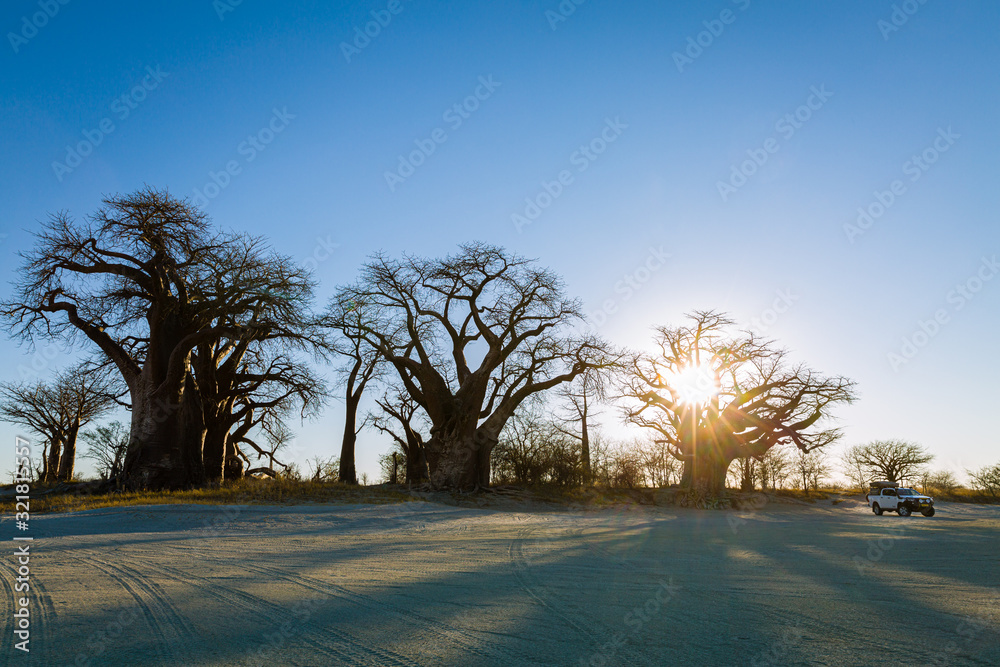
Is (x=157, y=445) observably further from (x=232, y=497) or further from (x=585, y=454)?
(x=585, y=454)

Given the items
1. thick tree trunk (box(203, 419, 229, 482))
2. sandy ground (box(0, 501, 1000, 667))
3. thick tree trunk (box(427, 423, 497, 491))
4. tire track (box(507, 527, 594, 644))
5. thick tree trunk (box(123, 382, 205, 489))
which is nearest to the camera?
sandy ground (box(0, 501, 1000, 667))

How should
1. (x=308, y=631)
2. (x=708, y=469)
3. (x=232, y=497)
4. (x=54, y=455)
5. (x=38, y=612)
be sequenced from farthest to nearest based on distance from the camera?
1. (x=54, y=455)
2. (x=708, y=469)
3. (x=232, y=497)
4. (x=38, y=612)
5. (x=308, y=631)

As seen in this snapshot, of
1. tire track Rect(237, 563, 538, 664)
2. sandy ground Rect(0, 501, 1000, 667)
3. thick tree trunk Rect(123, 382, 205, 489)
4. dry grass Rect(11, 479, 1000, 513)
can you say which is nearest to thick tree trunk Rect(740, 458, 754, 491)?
dry grass Rect(11, 479, 1000, 513)

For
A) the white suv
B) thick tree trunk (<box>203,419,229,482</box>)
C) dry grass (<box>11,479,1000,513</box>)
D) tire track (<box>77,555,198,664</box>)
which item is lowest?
the white suv

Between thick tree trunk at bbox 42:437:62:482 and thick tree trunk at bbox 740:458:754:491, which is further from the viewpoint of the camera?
thick tree trunk at bbox 740:458:754:491

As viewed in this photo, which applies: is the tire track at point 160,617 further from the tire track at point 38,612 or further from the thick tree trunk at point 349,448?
the thick tree trunk at point 349,448

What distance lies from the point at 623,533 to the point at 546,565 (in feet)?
19.1

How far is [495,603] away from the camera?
480cm

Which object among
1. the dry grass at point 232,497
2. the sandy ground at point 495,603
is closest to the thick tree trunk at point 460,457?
the dry grass at point 232,497

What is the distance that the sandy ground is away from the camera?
3.52m

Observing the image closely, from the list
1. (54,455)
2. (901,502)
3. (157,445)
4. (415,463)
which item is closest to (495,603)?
(157,445)

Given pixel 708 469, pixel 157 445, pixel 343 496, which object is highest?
pixel 157 445

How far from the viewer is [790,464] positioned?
4975 centimetres

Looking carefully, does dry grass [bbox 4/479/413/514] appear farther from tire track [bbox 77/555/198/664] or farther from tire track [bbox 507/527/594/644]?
tire track [bbox 507/527/594/644]
